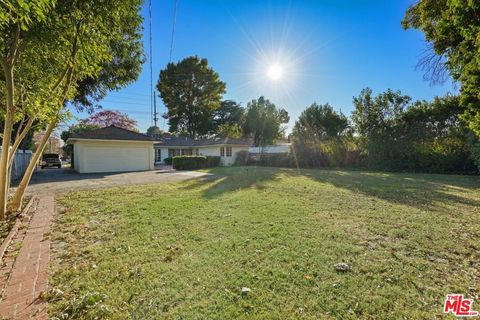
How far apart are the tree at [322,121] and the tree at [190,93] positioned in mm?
15117

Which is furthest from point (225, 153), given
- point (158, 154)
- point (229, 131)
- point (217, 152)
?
point (229, 131)

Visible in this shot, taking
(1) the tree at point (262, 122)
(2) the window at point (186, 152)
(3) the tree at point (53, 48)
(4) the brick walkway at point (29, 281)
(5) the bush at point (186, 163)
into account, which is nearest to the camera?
(4) the brick walkway at point (29, 281)

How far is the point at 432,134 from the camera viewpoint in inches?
642

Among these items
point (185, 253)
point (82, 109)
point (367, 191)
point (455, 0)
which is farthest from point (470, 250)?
point (82, 109)

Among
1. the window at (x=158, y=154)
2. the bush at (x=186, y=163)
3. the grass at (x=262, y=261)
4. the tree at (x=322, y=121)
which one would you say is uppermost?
the tree at (x=322, y=121)

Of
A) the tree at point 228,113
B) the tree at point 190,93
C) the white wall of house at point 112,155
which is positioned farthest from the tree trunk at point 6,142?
the tree at point 228,113

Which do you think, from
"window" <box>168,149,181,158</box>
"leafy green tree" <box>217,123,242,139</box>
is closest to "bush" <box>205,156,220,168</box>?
"window" <box>168,149,181,158</box>

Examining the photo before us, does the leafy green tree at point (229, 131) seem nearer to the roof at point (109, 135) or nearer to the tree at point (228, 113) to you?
the tree at point (228, 113)

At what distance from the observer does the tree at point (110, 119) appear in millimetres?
36562

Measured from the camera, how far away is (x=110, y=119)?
37844 mm

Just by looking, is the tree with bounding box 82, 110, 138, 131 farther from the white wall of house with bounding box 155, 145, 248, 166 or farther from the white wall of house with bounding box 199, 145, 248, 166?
the white wall of house with bounding box 199, 145, 248, 166

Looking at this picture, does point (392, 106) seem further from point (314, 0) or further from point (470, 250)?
point (470, 250)

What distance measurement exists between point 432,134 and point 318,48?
38.1ft

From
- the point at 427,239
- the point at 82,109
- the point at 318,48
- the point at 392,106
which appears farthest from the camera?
the point at 392,106
